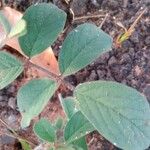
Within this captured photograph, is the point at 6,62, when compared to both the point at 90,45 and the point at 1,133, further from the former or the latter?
the point at 1,133

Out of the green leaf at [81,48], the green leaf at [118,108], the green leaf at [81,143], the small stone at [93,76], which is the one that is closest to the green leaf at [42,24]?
the green leaf at [81,48]

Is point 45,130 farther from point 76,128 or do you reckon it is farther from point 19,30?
point 19,30

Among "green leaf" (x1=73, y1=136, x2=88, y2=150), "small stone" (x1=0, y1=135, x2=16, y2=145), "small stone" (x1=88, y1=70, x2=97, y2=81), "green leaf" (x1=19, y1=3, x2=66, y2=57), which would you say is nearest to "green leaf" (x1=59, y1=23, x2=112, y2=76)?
"green leaf" (x1=19, y1=3, x2=66, y2=57)

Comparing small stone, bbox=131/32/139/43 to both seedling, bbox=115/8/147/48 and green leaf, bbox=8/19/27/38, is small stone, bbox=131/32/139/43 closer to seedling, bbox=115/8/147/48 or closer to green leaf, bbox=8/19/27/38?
seedling, bbox=115/8/147/48

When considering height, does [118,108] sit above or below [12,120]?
above

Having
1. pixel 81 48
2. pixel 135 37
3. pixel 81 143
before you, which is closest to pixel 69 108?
pixel 81 143

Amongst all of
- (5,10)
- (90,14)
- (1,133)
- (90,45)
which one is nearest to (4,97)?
(1,133)
